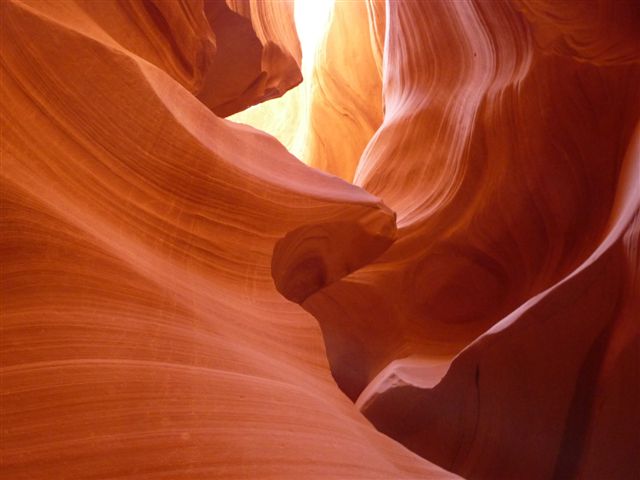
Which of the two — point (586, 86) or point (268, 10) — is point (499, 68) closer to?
point (586, 86)

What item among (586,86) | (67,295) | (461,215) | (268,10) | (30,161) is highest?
(268,10)

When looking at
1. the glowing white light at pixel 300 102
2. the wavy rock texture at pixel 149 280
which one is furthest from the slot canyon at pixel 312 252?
the glowing white light at pixel 300 102

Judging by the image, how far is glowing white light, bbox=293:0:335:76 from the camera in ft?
13.1

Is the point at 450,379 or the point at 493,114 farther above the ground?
the point at 493,114

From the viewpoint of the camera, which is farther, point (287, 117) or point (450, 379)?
point (287, 117)

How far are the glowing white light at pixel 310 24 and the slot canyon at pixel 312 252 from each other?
1.39 metres

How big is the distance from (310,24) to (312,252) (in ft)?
10.6

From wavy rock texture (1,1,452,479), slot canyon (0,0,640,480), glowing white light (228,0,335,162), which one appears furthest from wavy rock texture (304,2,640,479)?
glowing white light (228,0,335,162)

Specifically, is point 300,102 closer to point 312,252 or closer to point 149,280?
point 312,252

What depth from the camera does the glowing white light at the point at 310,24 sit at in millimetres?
3982

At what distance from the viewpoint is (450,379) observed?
171cm

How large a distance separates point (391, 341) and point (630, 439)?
2.49ft

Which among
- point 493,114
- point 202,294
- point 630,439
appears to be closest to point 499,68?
point 493,114

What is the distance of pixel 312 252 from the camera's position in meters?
1.29
